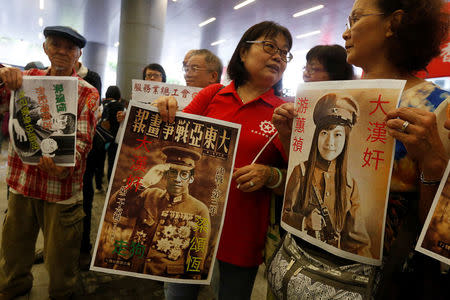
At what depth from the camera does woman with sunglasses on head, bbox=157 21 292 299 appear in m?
1.07

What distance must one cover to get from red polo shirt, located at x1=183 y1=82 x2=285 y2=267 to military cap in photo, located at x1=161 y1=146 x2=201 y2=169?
200 millimetres

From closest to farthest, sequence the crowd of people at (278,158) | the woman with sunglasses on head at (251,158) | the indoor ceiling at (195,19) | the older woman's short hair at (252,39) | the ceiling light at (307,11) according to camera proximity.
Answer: the crowd of people at (278,158) → the woman with sunglasses on head at (251,158) → the older woman's short hair at (252,39) → the ceiling light at (307,11) → the indoor ceiling at (195,19)

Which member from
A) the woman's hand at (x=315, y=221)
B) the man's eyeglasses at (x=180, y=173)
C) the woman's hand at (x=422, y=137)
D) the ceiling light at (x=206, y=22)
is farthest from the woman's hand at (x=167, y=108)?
the ceiling light at (x=206, y=22)

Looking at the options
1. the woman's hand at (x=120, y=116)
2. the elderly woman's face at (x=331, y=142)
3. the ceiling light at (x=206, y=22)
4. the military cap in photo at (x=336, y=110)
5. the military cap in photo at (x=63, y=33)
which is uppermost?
the ceiling light at (x=206, y=22)

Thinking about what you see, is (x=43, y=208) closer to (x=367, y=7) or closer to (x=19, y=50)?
(x=367, y=7)

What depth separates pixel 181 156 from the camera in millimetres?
951

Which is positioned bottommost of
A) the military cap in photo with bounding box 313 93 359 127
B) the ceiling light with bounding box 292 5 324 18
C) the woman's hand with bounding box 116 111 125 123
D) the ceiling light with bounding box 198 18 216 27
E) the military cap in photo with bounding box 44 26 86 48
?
the woman's hand with bounding box 116 111 125 123

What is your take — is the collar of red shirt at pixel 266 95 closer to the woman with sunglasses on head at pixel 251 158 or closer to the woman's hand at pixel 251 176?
the woman with sunglasses on head at pixel 251 158

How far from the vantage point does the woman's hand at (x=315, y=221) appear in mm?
750

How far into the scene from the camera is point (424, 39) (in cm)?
71

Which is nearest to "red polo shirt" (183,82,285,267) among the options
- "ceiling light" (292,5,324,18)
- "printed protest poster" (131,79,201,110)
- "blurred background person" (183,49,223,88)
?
"blurred background person" (183,49,223,88)

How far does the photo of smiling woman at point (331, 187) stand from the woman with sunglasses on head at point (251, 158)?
0.22 metres

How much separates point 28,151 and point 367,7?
1.58 meters

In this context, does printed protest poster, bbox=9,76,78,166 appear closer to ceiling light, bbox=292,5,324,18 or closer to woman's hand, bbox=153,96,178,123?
woman's hand, bbox=153,96,178,123
